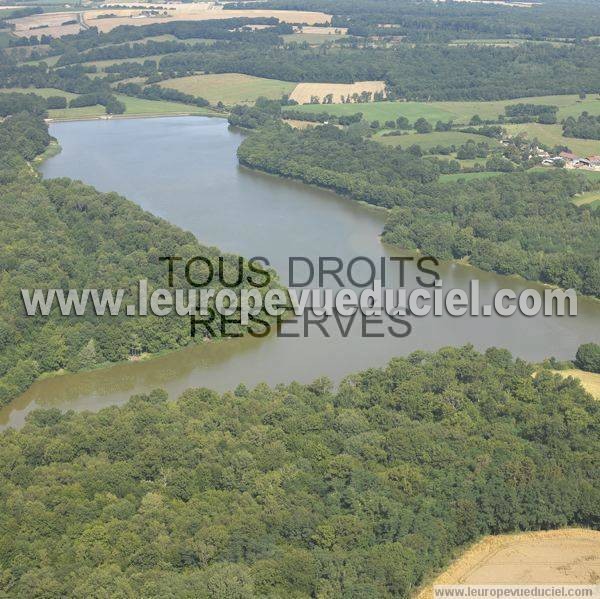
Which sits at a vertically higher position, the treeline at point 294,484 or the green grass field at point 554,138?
the green grass field at point 554,138

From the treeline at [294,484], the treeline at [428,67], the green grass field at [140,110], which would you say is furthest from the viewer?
the treeline at [428,67]

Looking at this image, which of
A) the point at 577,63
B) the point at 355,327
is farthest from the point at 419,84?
the point at 355,327

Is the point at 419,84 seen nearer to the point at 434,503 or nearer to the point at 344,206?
the point at 344,206

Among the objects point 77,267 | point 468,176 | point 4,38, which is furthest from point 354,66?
point 77,267

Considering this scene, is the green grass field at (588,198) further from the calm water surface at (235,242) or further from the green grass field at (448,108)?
the green grass field at (448,108)

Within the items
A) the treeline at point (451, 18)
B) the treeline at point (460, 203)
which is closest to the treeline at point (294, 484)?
the treeline at point (460, 203)

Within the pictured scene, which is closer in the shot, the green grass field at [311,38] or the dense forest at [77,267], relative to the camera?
the dense forest at [77,267]

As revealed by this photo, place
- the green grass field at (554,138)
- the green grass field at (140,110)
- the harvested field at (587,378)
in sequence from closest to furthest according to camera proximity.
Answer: the harvested field at (587,378)
the green grass field at (554,138)
the green grass field at (140,110)

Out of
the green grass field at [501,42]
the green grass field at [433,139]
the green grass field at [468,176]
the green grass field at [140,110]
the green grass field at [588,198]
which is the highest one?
the green grass field at [501,42]
